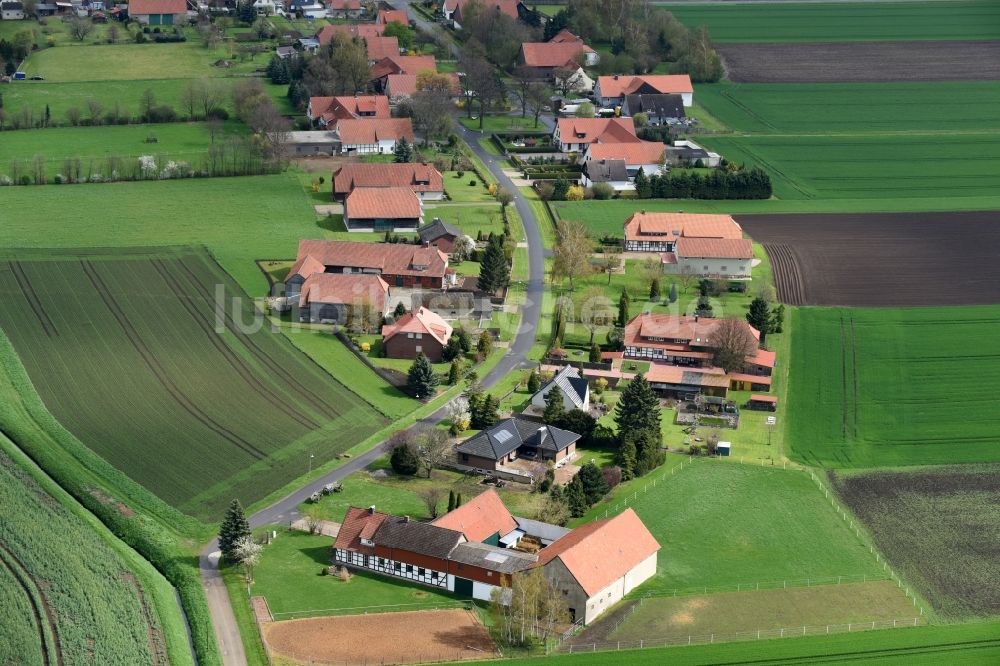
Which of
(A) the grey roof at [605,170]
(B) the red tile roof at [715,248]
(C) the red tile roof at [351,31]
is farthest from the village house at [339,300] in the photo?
(C) the red tile roof at [351,31]

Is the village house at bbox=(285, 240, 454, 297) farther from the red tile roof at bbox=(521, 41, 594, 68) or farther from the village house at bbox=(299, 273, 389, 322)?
the red tile roof at bbox=(521, 41, 594, 68)

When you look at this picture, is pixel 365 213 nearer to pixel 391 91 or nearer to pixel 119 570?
pixel 391 91

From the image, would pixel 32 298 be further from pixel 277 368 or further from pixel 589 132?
pixel 589 132

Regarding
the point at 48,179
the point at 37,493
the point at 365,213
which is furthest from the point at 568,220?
the point at 37,493

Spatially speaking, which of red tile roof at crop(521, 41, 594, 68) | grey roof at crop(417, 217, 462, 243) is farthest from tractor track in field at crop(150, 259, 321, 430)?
red tile roof at crop(521, 41, 594, 68)

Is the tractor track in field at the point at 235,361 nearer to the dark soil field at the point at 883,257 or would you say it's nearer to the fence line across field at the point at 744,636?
the fence line across field at the point at 744,636

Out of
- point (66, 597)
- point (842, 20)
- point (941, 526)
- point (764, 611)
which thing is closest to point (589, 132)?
point (842, 20)
